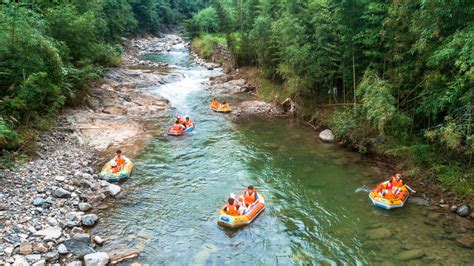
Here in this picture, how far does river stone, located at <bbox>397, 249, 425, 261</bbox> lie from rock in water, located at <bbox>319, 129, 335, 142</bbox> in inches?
329

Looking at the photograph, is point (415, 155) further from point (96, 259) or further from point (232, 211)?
point (96, 259)

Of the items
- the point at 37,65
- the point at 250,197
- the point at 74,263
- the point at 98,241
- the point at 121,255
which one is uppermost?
the point at 37,65

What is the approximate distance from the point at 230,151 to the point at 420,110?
8.65 meters

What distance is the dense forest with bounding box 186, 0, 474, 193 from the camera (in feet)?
36.7

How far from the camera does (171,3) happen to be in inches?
3105

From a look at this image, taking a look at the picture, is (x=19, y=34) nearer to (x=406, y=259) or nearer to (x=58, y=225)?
(x=58, y=225)

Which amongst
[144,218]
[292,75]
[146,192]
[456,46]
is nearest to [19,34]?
[146,192]

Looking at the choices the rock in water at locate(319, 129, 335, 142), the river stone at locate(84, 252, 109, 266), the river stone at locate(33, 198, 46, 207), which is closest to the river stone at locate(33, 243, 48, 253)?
the river stone at locate(84, 252, 109, 266)

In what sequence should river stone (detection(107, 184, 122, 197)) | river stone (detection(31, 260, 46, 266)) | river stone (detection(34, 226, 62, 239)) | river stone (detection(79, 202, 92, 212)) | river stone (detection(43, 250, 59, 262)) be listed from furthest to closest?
river stone (detection(107, 184, 122, 197)) < river stone (detection(79, 202, 92, 212)) < river stone (detection(34, 226, 62, 239)) < river stone (detection(43, 250, 59, 262)) < river stone (detection(31, 260, 46, 266))

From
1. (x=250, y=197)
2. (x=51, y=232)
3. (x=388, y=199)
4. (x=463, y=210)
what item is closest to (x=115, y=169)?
(x=51, y=232)

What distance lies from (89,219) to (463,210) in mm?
12357

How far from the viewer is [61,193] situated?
11711 mm

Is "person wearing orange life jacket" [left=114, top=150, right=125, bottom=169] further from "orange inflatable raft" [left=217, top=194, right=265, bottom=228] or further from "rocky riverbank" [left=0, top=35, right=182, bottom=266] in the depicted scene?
"orange inflatable raft" [left=217, top=194, right=265, bottom=228]

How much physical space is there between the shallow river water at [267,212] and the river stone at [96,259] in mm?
769
